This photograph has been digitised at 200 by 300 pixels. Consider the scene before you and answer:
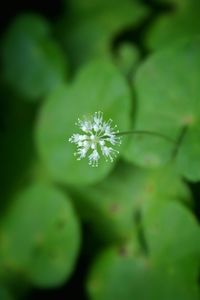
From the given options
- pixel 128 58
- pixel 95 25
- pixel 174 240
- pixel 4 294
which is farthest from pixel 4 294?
pixel 95 25

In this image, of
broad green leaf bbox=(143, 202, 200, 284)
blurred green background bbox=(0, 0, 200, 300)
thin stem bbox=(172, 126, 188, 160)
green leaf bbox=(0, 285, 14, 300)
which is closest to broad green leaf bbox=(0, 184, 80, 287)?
blurred green background bbox=(0, 0, 200, 300)

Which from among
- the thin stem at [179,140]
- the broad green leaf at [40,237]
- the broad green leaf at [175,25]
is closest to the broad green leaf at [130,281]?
the broad green leaf at [40,237]

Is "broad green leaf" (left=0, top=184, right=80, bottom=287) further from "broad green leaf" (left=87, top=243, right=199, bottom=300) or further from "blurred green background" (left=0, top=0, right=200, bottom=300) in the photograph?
"broad green leaf" (left=87, top=243, right=199, bottom=300)

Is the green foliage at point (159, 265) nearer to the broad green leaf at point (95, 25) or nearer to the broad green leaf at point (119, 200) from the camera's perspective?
the broad green leaf at point (119, 200)

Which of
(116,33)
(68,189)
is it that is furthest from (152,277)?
(116,33)

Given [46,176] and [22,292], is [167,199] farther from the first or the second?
[22,292]

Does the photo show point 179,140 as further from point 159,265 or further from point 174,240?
point 159,265
